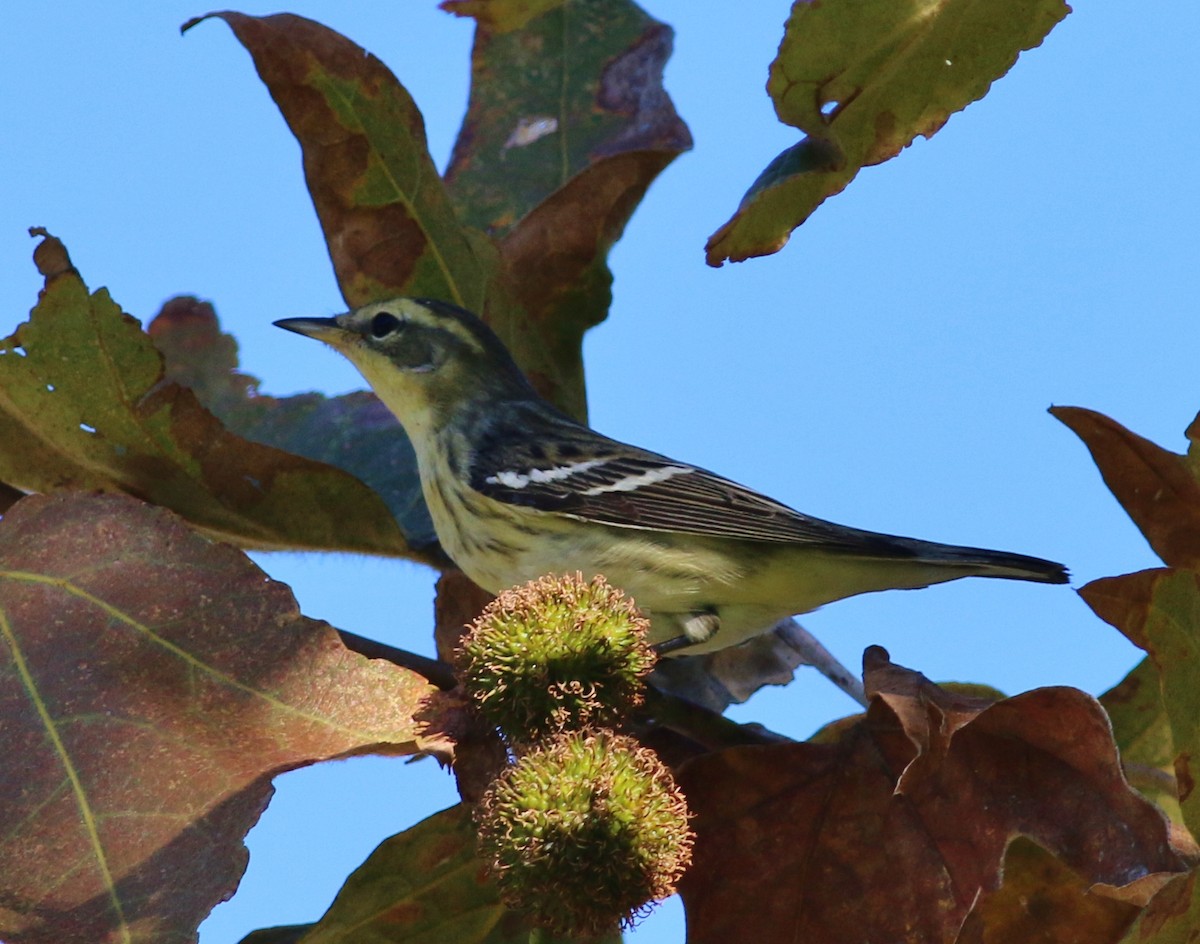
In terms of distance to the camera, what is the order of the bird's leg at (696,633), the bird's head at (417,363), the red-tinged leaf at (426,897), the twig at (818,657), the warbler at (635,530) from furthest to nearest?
the bird's head at (417,363), the warbler at (635,530), the bird's leg at (696,633), the twig at (818,657), the red-tinged leaf at (426,897)

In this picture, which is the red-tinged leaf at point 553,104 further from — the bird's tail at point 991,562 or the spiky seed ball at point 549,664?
the spiky seed ball at point 549,664

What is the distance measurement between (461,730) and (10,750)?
66 cm

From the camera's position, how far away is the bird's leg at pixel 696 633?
3.81 m

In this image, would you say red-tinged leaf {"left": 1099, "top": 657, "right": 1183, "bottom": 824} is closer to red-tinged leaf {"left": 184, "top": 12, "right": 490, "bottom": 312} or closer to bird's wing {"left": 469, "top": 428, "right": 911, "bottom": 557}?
bird's wing {"left": 469, "top": 428, "right": 911, "bottom": 557}

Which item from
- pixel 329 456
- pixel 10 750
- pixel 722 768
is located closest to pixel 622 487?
pixel 329 456

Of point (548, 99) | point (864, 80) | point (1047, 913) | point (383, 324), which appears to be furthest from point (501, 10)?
point (1047, 913)

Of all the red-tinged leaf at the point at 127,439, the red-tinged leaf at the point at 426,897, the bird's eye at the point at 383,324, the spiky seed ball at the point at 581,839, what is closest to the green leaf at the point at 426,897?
Answer: the red-tinged leaf at the point at 426,897

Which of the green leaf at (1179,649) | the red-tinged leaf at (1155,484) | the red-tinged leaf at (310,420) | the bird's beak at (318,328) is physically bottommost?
the green leaf at (1179,649)

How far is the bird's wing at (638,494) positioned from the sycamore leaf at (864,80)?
1.58 meters

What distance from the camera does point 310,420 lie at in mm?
4320

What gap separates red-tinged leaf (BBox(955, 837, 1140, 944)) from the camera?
6.55 feet

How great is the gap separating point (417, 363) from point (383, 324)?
0.38 m

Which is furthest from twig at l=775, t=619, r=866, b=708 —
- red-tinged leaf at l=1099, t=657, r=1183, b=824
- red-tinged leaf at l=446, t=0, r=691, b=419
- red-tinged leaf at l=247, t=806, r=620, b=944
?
red-tinged leaf at l=247, t=806, r=620, b=944

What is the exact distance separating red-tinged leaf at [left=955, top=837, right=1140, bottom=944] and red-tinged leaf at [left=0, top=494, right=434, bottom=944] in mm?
871
